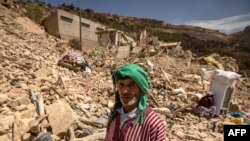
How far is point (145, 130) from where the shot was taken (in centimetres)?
155

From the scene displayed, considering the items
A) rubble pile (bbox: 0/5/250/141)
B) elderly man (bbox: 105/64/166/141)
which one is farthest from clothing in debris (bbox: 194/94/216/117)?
elderly man (bbox: 105/64/166/141)

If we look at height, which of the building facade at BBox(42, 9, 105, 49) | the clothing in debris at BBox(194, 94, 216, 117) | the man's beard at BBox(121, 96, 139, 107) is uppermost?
the building facade at BBox(42, 9, 105, 49)

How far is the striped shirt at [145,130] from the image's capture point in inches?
60.0

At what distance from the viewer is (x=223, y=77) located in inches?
272

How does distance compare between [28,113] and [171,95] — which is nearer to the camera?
[28,113]

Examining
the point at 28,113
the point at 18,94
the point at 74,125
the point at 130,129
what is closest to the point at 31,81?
the point at 18,94

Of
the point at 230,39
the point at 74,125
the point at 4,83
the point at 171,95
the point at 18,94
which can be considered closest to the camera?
the point at 74,125

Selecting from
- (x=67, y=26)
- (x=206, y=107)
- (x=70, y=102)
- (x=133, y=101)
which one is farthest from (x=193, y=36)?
(x=133, y=101)

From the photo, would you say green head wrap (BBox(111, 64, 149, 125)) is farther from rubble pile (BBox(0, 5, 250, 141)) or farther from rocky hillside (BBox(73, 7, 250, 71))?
rocky hillside (BBox(73, 7, 250, 71))

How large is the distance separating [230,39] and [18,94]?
5394 cm

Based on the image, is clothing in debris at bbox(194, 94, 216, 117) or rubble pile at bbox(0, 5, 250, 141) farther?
clothing in debris at bbox(194, 94, 216, 117)

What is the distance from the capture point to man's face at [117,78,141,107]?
158 centimetres

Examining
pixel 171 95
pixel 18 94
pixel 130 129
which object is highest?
pixel 130 129

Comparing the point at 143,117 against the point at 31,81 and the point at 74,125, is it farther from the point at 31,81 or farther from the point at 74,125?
the point at 31,81
